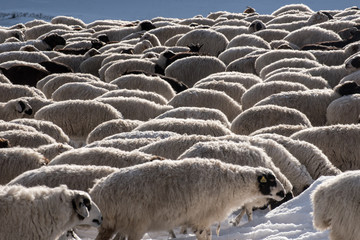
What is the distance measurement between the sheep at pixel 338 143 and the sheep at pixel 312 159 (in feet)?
2.10

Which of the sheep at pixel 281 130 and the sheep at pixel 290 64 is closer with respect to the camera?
the sheep at pixel 281 130

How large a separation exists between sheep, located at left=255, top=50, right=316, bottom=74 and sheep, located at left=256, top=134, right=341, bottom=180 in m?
8.46

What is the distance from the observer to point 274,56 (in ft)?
57.9

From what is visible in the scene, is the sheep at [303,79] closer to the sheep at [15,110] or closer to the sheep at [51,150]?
the sheep at [15,110]

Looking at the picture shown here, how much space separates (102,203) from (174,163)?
2.54ft

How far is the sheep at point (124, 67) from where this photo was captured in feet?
59.2

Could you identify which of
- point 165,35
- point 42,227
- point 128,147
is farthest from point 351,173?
point 165,35

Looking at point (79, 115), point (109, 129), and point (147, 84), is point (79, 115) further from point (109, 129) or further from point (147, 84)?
point (147, 84)

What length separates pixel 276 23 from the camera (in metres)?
27.0

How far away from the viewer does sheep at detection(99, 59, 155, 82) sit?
59.2ft

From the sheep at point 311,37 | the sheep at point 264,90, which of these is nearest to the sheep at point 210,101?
the sheep at point 264,90

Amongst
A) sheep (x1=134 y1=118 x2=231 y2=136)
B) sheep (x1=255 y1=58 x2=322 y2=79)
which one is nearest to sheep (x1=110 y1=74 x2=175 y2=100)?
sheep (x1=255 y1=58 x2=322 y2=79)

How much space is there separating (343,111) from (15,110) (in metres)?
5.52

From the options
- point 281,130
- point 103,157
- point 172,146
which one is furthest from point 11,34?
point 103,157
